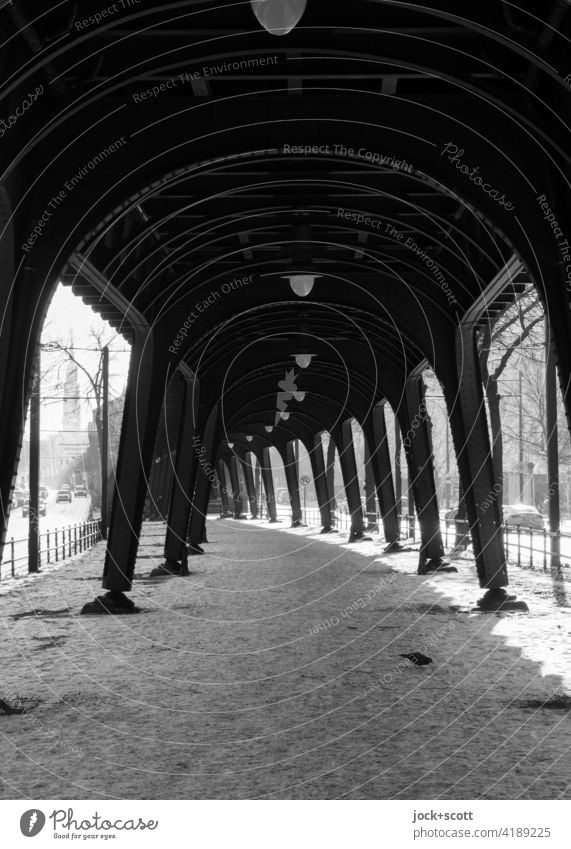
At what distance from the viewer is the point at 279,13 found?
7910mm

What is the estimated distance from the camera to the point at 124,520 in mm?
17547

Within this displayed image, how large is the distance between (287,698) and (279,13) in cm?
624

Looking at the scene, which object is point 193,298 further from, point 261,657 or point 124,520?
point 261,657

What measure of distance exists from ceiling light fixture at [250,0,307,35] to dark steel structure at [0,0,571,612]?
0.67 metres

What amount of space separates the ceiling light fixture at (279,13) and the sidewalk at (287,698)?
5518mm

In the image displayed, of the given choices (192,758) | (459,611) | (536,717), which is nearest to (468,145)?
(536,717)

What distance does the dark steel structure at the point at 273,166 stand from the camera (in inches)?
356

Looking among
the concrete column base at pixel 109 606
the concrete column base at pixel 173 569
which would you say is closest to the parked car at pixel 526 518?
the concrete column base at pixel 173 569

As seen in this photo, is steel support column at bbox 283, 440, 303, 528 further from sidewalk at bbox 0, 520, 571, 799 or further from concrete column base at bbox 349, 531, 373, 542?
sidewalk at bbox 0, 520, 571, 799

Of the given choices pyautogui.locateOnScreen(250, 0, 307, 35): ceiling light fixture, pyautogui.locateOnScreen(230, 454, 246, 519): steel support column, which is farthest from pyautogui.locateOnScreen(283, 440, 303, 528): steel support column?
pyautogui.locateOnScreen(250, 0, 307, 35): ceiling light fixture

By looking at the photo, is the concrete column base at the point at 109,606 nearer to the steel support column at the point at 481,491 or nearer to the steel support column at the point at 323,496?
the steel support column at the point at 481,491

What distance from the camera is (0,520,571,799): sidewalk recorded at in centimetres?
712

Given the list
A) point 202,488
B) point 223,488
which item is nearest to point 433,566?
point 202,488

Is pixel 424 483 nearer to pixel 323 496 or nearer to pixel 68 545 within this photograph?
pixel 68 545
